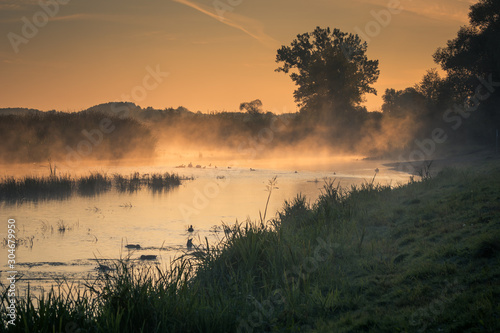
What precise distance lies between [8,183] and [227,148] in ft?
129

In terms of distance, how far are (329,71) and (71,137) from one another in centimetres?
3400

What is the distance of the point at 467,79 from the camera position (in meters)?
37.9

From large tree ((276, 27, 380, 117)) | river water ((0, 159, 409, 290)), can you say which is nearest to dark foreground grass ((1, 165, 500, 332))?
river water ((0, 159, 409, 290))

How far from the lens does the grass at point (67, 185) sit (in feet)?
71.0

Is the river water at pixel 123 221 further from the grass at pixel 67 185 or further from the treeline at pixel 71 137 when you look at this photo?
the treeline at pixel 71 137

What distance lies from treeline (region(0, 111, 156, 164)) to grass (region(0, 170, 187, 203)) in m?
11.6

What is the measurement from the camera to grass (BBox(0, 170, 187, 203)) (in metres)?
21.6

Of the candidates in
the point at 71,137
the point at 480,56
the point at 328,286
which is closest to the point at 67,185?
the point at 71,137

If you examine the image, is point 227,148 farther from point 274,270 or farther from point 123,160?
point 274,270

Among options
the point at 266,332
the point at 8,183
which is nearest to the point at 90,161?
the point at 8,183

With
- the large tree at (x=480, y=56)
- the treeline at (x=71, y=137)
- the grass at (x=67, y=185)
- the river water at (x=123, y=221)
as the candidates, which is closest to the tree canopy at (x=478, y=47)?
the large tree at (x=480, y=56)

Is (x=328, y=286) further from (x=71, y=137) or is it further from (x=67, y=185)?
(x=71, y=137)

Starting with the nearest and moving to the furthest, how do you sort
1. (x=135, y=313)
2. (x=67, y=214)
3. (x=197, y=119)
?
(x=135, y=313), (x=67, y=214), (x=197, y=119)

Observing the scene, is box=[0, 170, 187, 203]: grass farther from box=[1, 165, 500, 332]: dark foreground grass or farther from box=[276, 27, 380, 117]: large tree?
box=[276, 27, 380, 117]: large tree
